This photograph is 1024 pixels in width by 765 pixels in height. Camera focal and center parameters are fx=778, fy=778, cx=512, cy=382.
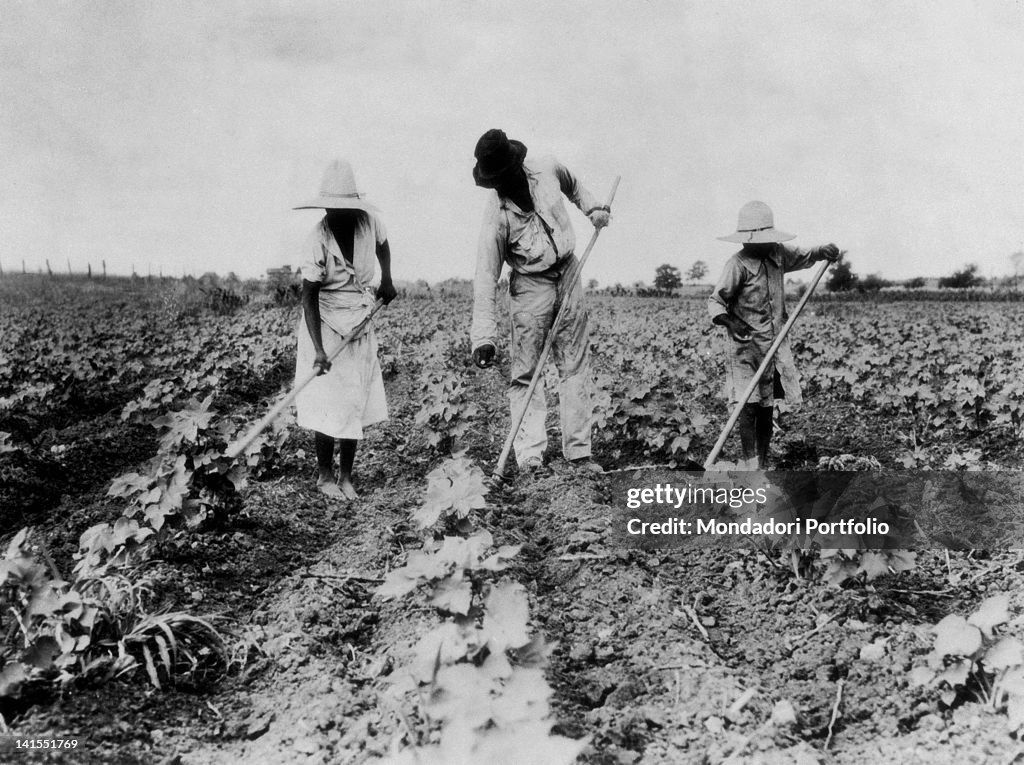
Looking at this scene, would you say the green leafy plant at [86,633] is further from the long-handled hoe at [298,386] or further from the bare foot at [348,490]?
the bare foot at [348,490]

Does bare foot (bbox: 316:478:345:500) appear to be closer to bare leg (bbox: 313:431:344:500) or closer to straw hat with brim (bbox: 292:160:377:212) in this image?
bare leg (bbox: 313:431:344:500)

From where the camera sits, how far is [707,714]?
7.00 feet

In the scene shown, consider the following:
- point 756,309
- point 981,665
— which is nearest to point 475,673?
point 981,665

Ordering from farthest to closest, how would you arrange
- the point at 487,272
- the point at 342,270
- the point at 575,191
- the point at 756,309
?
the point at 575,191
the point at 487,272
the point at 756,309
the point at 342,270

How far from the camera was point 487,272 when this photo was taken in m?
4.30

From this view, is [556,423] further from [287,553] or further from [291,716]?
[291,716]

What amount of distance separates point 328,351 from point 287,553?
1129 millimetres

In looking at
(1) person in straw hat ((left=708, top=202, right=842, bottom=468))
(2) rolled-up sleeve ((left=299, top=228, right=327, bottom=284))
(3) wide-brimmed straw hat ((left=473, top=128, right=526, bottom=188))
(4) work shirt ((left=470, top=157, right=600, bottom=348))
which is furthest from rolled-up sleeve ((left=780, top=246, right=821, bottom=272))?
(2) rolled-up sleeve ((left=299, top=228, right=327, bottom=284))

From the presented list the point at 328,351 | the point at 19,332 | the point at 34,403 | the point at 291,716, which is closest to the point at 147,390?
the point at 34,403

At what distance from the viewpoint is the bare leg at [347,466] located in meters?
4.21

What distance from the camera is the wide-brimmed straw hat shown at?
391 centimetres

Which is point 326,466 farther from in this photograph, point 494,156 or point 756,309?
point 756,309

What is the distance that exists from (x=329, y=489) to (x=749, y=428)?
2314mm

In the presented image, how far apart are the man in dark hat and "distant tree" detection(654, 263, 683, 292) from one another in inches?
934
